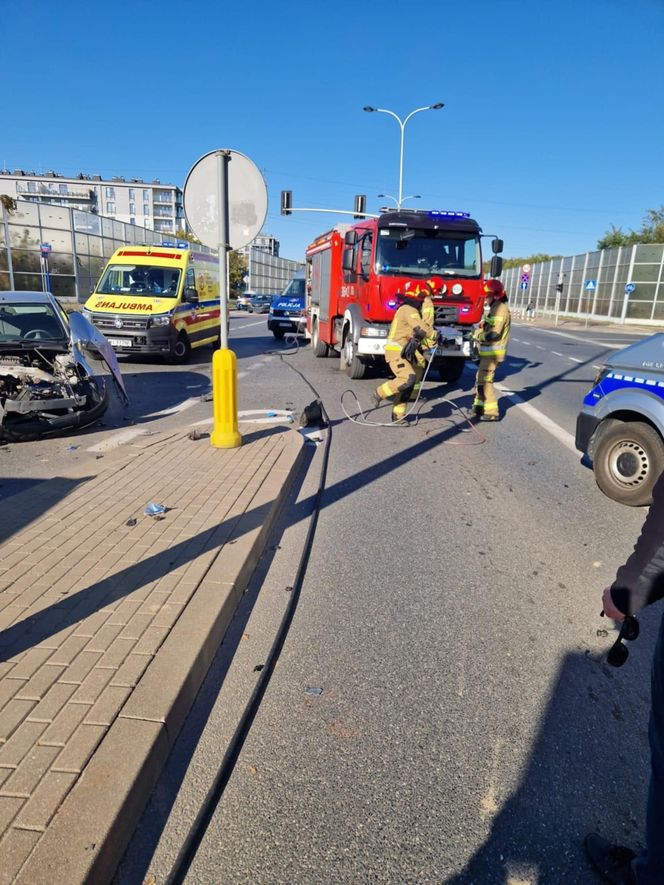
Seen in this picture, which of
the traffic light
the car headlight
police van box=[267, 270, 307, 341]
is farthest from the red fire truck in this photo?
the traffic light

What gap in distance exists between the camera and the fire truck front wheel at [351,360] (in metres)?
12.0

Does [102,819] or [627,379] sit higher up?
[627,379]

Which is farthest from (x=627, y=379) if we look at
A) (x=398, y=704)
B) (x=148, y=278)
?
(x=148, y=278)

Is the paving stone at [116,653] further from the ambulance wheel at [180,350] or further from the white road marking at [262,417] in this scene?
the ambulance wheel at [180,350]

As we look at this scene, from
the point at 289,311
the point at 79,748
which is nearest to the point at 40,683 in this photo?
the point at 79,748

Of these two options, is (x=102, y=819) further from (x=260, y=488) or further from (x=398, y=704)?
(x=260, y=488)

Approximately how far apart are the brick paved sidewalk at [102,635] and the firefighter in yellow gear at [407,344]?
11.6 ft

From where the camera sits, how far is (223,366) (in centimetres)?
605

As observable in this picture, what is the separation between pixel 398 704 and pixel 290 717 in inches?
19.2

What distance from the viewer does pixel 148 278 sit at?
14320mm

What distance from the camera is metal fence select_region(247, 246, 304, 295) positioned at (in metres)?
56.3

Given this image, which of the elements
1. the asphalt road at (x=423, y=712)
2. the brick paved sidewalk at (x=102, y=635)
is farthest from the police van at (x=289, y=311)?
the asphalt road at (x=423, y=712)

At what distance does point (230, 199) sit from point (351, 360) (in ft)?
22.3

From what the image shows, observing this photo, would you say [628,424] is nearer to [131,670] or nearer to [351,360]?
[131,670]
